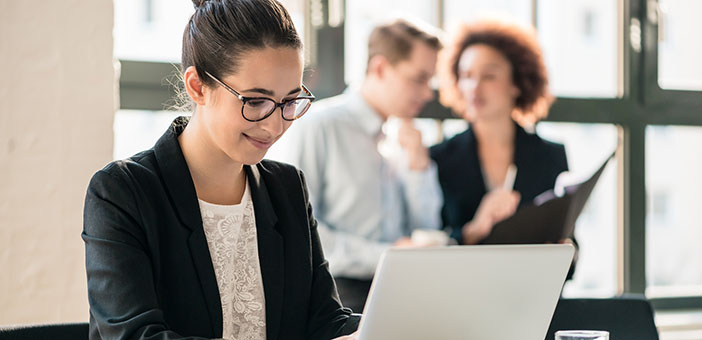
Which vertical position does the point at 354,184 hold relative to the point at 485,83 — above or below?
below

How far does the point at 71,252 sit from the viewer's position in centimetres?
238

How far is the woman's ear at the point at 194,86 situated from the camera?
1.69m

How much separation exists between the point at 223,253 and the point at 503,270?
617mm

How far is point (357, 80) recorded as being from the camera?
3.38 meters

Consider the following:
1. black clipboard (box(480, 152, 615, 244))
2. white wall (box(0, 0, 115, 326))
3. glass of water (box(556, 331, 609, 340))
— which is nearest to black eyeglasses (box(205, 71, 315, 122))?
glass of water (box(556, 331, 609, 340))

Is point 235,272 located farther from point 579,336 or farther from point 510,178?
point 510,178

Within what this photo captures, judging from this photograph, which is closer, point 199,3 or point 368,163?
point 199,3

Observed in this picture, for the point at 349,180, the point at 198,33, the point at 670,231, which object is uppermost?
the point at 198,33

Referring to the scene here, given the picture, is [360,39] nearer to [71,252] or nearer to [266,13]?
[71,252]

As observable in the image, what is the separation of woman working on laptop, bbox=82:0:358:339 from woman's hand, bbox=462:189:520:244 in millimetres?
1357

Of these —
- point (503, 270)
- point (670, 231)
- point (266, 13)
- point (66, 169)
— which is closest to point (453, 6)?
point (670, 231)

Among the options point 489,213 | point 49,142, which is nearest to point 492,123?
point 489,213

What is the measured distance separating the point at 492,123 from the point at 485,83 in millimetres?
165

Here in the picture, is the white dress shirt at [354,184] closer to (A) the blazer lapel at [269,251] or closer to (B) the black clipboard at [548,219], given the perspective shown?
(B) the black clipboard at [548,219]
